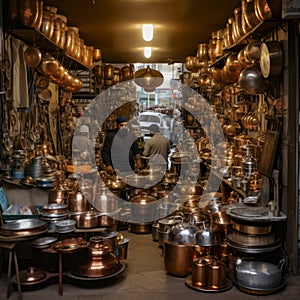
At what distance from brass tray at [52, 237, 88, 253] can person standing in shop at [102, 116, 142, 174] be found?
3084 millimetres

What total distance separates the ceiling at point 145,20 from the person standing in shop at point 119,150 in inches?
56.3

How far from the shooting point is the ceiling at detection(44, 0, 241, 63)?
548 cm

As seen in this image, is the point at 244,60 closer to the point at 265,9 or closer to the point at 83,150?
the point at 265,9

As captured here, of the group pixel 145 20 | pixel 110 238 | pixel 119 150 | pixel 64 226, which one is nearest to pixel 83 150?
pixel 119 150

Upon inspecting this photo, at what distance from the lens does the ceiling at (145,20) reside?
548cm

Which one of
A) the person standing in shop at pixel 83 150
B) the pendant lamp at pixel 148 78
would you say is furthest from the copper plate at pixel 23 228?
the pendant lamp at pixel 148 78

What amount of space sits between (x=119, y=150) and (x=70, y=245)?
331 cm

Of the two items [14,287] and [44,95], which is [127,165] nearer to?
[44,95]

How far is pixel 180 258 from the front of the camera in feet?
13.8

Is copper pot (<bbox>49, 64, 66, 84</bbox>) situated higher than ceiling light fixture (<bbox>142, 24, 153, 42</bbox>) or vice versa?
ceiling light fixture (<bbox>142, 24, 153, 42</bbox>)

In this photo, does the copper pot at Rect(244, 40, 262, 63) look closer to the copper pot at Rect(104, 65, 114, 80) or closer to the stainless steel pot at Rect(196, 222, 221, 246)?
the stainless steel pot at Rect(196, 222, 221, 246)

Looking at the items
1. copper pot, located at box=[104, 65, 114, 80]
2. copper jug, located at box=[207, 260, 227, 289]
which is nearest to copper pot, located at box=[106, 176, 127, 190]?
copper jug, located at box=[207, 260, 227, 289]

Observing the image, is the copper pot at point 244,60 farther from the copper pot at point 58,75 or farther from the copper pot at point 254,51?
the copper pot at point 58,75

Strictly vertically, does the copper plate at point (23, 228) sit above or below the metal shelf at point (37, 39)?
below
